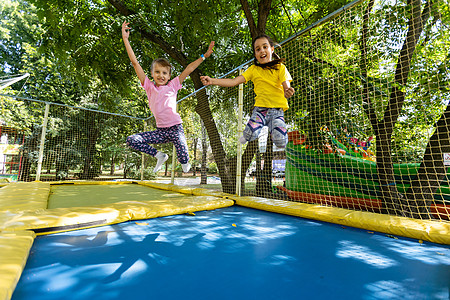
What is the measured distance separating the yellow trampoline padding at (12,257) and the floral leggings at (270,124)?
5.52 ft

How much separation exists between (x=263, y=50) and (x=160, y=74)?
41.3 inches

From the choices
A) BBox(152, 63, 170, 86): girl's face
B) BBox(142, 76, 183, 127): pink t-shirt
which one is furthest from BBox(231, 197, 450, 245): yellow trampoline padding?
BBox(152, 63, 170, 86): girl's face

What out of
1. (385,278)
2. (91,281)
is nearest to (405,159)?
(385,278)

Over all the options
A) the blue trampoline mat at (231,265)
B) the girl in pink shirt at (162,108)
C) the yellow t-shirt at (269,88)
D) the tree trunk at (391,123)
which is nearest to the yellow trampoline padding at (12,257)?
the blue trampoline mat at (231,265)

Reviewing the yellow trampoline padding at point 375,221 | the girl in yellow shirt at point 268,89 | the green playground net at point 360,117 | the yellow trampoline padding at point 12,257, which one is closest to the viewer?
the yellow trampoline padding at point 12,257

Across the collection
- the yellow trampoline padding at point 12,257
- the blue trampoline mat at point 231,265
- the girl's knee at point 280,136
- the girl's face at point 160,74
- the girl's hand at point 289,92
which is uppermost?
the girl's face at point 160,74

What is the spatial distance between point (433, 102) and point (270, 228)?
8.13 feet

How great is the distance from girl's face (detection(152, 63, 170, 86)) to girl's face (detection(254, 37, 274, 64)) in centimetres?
93

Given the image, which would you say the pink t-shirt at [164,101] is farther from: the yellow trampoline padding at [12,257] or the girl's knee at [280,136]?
the yellow trampoline padding at [12,257]

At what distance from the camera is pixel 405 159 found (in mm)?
2836

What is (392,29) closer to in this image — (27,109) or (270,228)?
(270,228)

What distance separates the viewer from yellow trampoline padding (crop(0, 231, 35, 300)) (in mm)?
662

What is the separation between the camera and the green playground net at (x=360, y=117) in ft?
7.52

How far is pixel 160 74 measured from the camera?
2.20 meters
